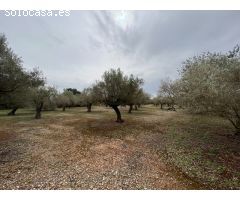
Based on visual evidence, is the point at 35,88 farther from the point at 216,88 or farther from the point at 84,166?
the point at 216,88

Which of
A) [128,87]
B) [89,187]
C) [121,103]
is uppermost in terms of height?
[128,87]

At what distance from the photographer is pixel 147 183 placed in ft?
32.3

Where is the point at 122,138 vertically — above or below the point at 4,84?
below

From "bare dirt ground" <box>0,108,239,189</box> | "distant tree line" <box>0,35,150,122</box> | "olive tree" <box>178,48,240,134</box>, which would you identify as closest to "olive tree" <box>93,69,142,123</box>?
"distant tree line" <box>0,35,150,122</box>

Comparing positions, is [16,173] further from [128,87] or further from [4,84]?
[128,87]

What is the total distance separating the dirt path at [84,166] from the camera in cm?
969

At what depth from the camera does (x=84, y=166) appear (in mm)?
12172

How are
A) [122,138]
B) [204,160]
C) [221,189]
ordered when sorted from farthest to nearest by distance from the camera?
1. [122,138]
2. [204,160]
3. [221,189]

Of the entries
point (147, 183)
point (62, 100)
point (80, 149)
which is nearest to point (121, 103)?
point (80, 149)

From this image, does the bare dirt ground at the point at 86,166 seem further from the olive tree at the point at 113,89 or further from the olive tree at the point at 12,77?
the olive tree at the point at 113,89

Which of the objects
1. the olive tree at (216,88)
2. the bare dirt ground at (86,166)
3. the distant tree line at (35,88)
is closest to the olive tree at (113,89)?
the distant tree line at (35,88)

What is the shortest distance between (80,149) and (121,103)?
53.1ft

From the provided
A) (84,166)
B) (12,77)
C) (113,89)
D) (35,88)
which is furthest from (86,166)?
(35,88)

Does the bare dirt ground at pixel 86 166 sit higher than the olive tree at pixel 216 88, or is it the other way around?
the olive tree at pixel 216 88
